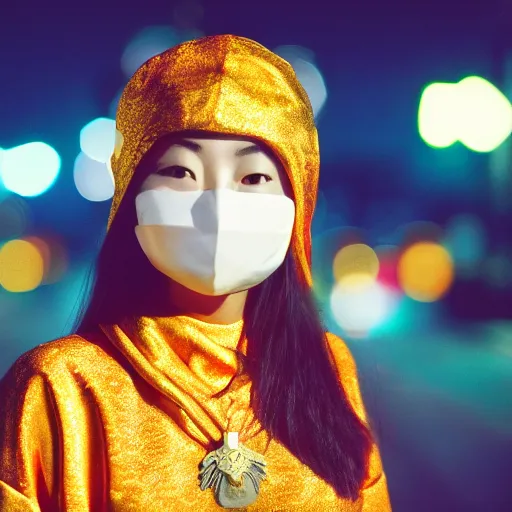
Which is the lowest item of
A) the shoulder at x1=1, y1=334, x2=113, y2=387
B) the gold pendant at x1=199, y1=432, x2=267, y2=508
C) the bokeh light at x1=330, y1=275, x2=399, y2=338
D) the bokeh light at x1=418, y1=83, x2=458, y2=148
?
the bokeh light at x1=330, y1=275, x2=399, y2=338

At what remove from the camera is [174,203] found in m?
1.02

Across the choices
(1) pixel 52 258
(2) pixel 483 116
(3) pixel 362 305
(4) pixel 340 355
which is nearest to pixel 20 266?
(1) pixel 52 258

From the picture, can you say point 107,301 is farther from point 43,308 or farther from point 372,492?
point 43,308

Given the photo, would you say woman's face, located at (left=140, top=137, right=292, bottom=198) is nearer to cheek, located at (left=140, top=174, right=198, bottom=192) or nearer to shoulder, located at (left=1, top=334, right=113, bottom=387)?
cheek, located at (left=140, top=174, right=198, bottom=192)

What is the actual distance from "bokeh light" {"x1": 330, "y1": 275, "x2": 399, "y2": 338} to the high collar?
16.2 feet

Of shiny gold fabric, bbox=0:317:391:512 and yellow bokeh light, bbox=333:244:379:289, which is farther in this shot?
yellow bokeh light, bbox=333:244:379:289

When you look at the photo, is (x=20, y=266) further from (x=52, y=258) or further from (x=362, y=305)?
(x=362, y=305)

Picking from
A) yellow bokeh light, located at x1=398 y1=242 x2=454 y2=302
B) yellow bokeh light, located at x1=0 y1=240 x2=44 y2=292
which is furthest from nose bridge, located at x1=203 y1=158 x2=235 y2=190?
yellow bokeh light, located at x1=398 y1=242 x2=454 y2=302

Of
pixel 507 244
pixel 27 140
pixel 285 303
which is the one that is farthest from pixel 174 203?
pixel 507 244

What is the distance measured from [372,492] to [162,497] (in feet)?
1.33

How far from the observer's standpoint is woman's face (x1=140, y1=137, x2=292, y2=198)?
1.03m

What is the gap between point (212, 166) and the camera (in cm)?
103

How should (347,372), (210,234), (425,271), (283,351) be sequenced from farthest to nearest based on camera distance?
1. (425,271)
2. (347,372)
3. (283,351)
4. (210,234)

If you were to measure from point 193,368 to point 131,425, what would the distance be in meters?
0.14
